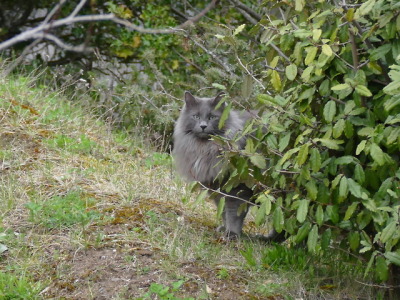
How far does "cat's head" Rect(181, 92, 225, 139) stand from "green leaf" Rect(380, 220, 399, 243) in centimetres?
245

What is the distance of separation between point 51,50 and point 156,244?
6588 mm

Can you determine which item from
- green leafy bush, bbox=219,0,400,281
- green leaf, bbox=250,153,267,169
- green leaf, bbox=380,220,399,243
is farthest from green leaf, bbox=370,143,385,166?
green leaf, bbox=250,153,267,169

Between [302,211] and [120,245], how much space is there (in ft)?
5.05

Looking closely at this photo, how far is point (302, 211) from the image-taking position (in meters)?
4.04

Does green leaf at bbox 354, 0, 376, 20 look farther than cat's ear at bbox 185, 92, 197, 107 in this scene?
No

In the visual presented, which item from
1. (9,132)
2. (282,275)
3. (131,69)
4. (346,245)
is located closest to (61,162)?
(9,132)

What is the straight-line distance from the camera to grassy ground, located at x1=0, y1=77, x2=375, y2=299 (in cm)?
448

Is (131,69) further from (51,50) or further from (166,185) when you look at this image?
(166,185)

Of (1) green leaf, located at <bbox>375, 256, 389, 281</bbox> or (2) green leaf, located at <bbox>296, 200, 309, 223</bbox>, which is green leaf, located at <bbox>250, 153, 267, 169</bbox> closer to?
(2) green leaf, located at <bbox>296, 200, 309, 223</bbox>

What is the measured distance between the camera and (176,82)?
9.07 metres

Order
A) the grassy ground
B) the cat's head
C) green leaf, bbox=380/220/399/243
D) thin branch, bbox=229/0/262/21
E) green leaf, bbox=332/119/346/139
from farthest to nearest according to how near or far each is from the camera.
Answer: thin branch, bbox=229/0/262/21 → the cat's head → the grassy ground → green leaf, bbox=332/119/346/139 → green leaf, bbox=380/220/399/243

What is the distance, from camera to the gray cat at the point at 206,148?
5.65 meters

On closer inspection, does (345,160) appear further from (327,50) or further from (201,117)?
(201,117)

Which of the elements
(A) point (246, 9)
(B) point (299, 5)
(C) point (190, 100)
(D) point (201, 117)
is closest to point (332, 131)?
(B) point (299, 5)
